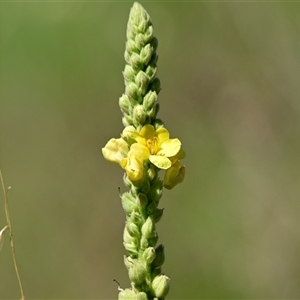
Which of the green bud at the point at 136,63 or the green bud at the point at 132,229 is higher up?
the green bud at the point at 136,63

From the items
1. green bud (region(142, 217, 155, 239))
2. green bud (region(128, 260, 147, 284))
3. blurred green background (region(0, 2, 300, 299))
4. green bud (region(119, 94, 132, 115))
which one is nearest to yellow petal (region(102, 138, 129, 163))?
green bud (region(119, 94, 132, 115))

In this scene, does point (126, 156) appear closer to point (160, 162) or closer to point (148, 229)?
point (160, 162)

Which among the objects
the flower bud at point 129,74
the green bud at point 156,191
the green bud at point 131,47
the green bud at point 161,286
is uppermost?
the green bud at point 131,47

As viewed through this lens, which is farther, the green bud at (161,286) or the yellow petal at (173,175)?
the yellow petal at (173,175)

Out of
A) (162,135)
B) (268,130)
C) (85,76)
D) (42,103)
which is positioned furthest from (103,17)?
(162,135)

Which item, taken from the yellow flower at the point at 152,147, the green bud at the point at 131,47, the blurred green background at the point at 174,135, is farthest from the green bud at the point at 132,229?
the blurred green background at the point at 174,135

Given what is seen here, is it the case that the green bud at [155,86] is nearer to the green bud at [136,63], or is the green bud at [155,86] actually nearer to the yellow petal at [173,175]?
the green bud at [136,63]

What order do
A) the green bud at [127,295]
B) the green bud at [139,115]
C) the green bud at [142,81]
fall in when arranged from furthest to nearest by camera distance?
the green bud at [142,81]
the green bud at [139,115]
the green bud at [127,295]
